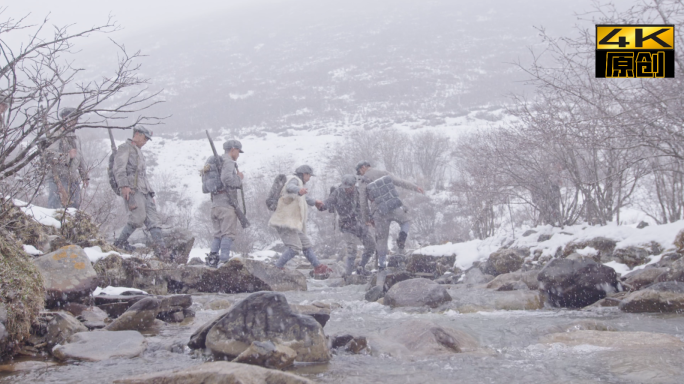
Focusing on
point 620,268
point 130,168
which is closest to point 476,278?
point 620,268

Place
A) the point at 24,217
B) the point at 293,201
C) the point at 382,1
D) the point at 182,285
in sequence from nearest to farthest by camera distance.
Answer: the point at 24,217 < the point at 182,285 < the point at 293,201 < the point at 382,1

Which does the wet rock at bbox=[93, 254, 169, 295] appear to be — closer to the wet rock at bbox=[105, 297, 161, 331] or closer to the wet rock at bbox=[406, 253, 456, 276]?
the wet rock at bbox=[105, 297, 161, 331]

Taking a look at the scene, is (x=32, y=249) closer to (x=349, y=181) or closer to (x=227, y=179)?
(x=227, y=179)

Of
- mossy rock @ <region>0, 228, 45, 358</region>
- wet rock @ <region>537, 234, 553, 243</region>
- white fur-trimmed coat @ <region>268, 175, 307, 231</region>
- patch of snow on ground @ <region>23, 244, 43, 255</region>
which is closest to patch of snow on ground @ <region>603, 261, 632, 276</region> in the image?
wet rock @ <region>537, 234, 553, 243</region>

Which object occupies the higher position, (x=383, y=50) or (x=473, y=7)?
(x=473, y=7)

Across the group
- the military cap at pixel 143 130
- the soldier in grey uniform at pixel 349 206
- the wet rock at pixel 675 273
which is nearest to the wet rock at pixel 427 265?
the soldier in grey uniform at pixel 349 206

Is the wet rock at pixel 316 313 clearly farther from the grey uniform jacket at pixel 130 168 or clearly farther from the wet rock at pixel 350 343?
the grey uniform jacket at pixel 130 168

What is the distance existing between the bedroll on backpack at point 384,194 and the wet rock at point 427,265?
1.88 meters

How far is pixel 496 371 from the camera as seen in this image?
3355 millimetres

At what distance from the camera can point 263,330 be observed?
3.74 metres

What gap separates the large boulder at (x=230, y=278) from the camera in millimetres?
7535

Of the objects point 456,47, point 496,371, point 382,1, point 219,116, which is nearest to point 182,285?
point 496,371

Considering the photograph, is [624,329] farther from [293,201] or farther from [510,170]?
[510,170]

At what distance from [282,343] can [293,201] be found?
477cm
